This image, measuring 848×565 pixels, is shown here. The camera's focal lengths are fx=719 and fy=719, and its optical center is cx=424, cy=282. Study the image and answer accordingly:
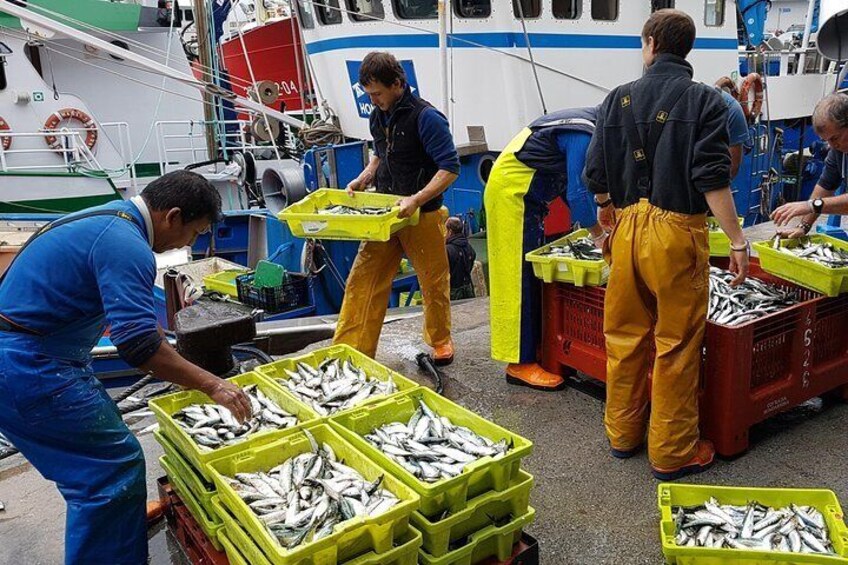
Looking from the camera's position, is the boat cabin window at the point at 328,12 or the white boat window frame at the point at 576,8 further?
the boat cabin window at the point at 328,12

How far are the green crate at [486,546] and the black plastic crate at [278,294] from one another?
17.3 feet

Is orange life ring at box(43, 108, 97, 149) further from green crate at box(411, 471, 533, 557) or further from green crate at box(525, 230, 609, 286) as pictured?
green crate at box(411, 471, 533, 557)

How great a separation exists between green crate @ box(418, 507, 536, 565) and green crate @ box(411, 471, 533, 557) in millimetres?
25

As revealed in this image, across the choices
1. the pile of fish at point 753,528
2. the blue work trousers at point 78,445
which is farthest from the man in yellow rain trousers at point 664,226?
the blue work trousers at point 78,445

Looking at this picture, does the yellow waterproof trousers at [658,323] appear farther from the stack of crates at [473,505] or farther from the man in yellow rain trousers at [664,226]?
the stack of crates at [473,505]

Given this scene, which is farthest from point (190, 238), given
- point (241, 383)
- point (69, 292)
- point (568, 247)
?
point (568, 247)

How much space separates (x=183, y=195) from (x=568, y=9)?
25.2ft

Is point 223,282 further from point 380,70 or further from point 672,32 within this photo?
point 672,32

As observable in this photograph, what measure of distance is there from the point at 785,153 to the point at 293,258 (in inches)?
384

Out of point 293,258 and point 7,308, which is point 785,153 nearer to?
point 293,258

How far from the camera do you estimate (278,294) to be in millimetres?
7789

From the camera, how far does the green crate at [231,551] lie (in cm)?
264

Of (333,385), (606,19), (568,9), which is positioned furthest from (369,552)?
(606,19)

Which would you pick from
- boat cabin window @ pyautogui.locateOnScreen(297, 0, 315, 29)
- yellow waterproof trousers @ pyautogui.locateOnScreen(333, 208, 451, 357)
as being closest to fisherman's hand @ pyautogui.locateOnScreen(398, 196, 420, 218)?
yellow waterproof trousers @ pyautogui.locateOnScreen(333, 208, 451, 357)
